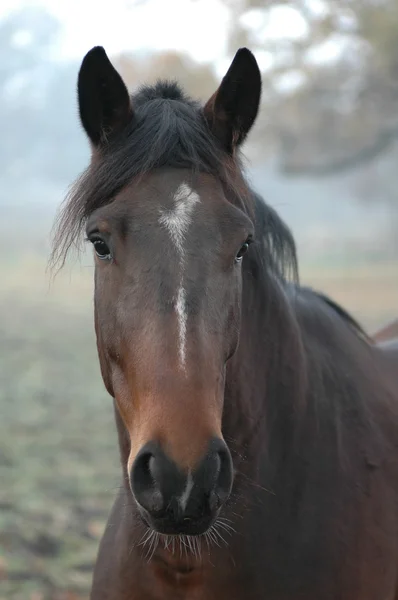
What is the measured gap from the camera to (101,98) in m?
2.12

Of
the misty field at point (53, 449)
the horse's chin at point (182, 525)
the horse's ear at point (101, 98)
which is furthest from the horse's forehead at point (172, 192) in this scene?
the misty field at point (53, 449)

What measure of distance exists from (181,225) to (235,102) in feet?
1.73

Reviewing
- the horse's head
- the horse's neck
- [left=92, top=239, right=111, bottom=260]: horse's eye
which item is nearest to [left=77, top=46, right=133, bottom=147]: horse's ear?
the horse's head

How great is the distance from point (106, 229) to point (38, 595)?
2.85 m

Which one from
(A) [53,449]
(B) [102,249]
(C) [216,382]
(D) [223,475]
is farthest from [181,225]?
(A) [53,449]

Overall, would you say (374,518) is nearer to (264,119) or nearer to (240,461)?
(240,461)

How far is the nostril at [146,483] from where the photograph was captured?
160 centimetres

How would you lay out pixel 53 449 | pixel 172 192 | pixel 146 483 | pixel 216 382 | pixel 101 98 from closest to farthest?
pixel 146 483 < pixel 216 382 < pixel 172 192 < pixel 101 98 < pixel 53 449

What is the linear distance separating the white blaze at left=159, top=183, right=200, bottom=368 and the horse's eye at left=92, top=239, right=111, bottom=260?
0.61 ft

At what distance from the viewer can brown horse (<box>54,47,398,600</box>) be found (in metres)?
1.70

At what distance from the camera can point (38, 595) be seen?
13.3 feet

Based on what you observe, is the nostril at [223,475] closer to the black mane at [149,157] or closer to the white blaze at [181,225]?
the white blaze at [181,225]

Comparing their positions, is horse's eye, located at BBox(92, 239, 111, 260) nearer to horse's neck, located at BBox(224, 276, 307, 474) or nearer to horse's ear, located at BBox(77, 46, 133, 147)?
horse's ear, located at BBox(77, 46, 133, 147)

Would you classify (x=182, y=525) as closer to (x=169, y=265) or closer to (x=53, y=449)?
(x=169, y=265)
